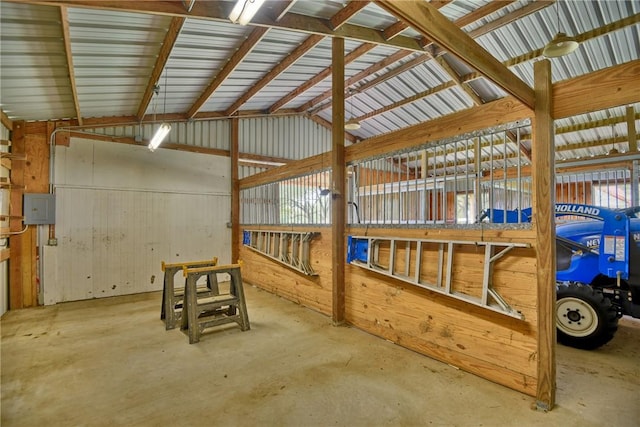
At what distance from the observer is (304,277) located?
442 centimetres

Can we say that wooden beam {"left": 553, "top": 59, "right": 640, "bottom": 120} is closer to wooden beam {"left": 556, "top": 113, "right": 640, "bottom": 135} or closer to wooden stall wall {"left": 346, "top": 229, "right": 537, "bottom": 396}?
wooden stall wall {"left": 346, "top": 229, "right": 537, "bottom": 396}

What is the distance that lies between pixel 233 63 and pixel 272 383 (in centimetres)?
366

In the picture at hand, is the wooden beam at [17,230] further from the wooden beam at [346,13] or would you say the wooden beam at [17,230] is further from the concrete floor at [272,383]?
the wooden beam at [346,13]

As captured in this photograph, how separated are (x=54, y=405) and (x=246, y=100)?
4.88 metres

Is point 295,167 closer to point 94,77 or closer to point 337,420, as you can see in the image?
point 94,77

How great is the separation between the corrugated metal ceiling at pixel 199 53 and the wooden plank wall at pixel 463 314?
263 cm

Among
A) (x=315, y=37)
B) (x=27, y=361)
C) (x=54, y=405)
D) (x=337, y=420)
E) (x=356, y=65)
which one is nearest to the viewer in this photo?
(x=337, y=420)

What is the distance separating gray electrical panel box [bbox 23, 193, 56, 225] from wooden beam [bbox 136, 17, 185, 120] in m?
1.91

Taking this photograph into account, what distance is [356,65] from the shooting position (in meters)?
5.22

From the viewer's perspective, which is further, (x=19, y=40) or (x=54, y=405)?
(x=19, y=40)

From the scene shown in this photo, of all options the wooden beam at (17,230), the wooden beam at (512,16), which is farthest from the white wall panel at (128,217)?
the wooden beam at (512,16)

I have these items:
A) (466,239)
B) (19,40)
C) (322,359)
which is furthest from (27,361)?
(466,239)

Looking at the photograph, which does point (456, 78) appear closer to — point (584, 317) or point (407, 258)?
point (407, 258)

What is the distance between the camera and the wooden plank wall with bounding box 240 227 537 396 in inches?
85.1
